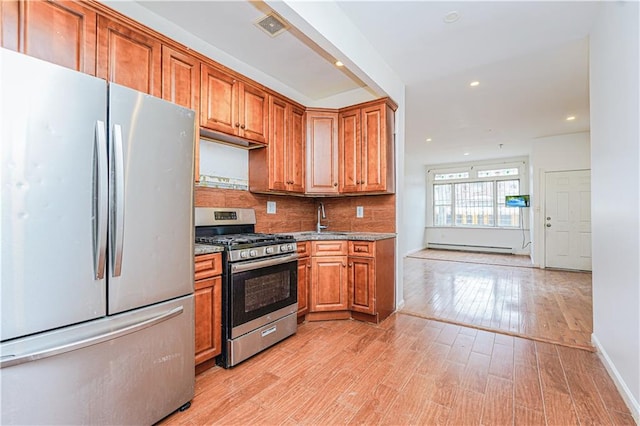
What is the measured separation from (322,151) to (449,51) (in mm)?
1621

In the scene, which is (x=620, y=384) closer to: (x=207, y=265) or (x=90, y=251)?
(x=207, y=265)

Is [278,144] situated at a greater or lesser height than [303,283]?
greater

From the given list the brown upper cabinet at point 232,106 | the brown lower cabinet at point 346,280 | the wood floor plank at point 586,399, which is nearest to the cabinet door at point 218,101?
the brown upper cabinet at point 232,106

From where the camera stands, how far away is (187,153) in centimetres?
172

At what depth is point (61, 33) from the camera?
1.63m

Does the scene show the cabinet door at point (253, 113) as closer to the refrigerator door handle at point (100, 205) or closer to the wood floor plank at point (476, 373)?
the refrigerator door handle at point (100, 205)

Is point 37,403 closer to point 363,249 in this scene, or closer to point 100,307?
point 100,307

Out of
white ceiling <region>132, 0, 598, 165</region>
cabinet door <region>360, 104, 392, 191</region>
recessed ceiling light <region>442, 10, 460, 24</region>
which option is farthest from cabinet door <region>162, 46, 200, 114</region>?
recessed ceiling light <region>442, 10, 460, 24</region>

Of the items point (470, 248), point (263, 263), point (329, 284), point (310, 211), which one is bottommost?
point (470, 248)

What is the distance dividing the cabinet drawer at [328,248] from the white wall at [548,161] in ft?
16.9

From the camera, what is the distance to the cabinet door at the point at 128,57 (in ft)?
5.89

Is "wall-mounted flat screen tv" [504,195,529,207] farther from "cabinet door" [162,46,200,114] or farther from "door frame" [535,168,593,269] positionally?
"cabinet door" [162,46,200,114]

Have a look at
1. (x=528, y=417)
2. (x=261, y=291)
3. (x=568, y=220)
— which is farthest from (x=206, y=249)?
(x=568, y=220)

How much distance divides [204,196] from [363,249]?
1.63 m
